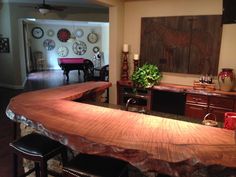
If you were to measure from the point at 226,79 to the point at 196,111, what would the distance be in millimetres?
743

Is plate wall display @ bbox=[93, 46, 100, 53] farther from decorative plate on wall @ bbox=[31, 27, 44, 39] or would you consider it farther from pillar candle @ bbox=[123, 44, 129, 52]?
pillar candle @ bbox=[123, 44, 129, 52]

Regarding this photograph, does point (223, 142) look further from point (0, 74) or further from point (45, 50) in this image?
point (45, 50)

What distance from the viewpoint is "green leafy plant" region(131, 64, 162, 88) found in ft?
14.3

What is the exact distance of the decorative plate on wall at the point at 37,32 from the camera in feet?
39.7

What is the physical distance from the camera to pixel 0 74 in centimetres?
786

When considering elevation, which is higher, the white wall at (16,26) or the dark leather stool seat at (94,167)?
the white wall at (16,26)

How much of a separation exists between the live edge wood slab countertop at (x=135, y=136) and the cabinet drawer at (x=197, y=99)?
7.45 feet

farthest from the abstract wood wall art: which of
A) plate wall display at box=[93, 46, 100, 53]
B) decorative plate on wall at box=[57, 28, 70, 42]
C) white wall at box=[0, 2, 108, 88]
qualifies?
decorative plate on wall at box=[57, 28, 70, 42]

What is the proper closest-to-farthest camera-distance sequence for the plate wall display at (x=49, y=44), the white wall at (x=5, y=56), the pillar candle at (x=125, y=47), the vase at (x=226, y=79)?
the vase at (x=226, y=79), the pillar candle at (x=125, y=47), the white wall at (x=5, y=56), the plate wall display at (x=49, y=44)

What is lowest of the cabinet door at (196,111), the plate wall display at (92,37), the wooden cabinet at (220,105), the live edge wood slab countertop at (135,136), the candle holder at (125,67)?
the cabinet door at (196,111)

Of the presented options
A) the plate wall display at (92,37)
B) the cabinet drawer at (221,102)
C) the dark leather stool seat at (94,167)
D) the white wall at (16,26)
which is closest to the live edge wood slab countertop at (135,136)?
the dark leather stool seat at (94,167)

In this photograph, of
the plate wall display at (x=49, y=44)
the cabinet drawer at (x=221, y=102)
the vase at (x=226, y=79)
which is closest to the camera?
the cabinet drawer at (x=221, y=102)

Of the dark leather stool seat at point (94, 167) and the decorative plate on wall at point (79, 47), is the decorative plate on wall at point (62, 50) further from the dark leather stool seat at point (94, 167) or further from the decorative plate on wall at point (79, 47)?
the dark leather stool seat at point (94, 167)

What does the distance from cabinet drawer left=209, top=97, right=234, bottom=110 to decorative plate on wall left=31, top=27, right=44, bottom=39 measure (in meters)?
10.7
